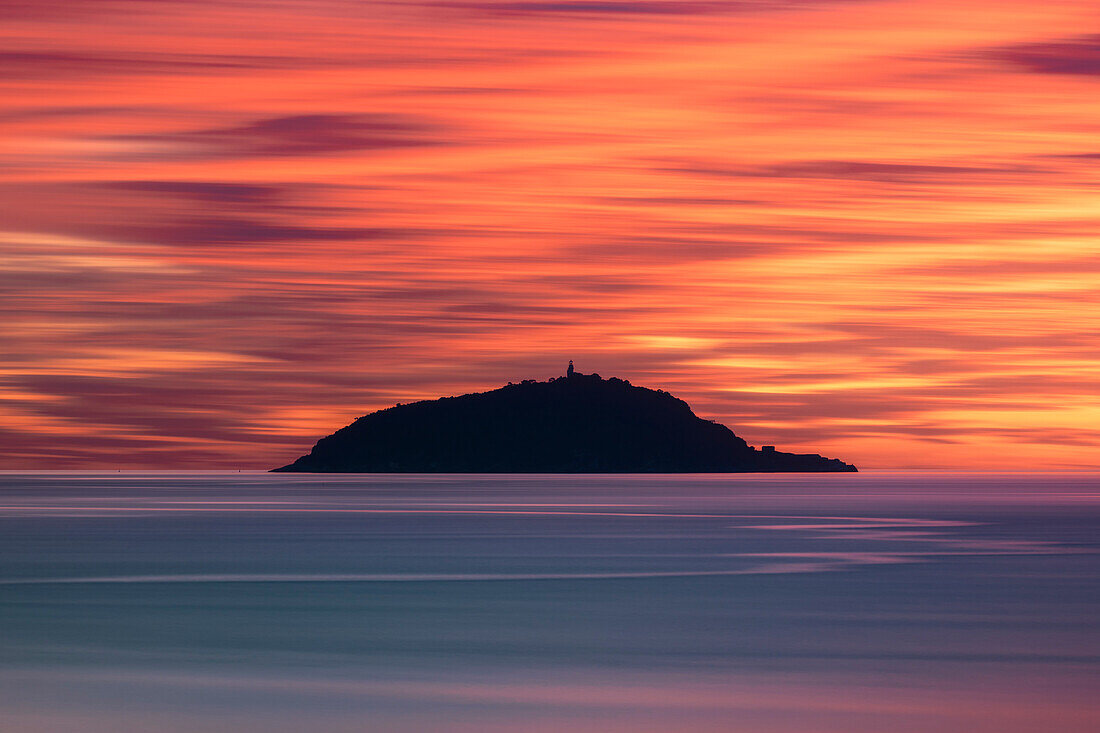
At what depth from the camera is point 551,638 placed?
32.2 meters

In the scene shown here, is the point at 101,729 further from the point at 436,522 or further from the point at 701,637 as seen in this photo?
the point at 436,522

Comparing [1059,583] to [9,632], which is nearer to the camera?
[9,632]

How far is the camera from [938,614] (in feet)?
121

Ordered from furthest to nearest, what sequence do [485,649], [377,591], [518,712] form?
[377,591]
[485,649]
[518,712]

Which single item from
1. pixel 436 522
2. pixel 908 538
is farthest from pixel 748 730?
pixel 436 522

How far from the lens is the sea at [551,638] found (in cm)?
2277

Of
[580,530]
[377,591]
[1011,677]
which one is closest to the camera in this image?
[1011,677]

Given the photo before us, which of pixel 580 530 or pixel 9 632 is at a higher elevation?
→ pixel 580 530

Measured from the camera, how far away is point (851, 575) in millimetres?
48750

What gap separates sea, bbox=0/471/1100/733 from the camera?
2277 centimetres

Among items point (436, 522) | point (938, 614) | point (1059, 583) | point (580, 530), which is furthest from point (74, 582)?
point (436, 522)

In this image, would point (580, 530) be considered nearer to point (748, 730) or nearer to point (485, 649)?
point (485, 649)

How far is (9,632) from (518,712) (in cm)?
1553

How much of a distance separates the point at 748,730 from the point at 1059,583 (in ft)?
89.8
